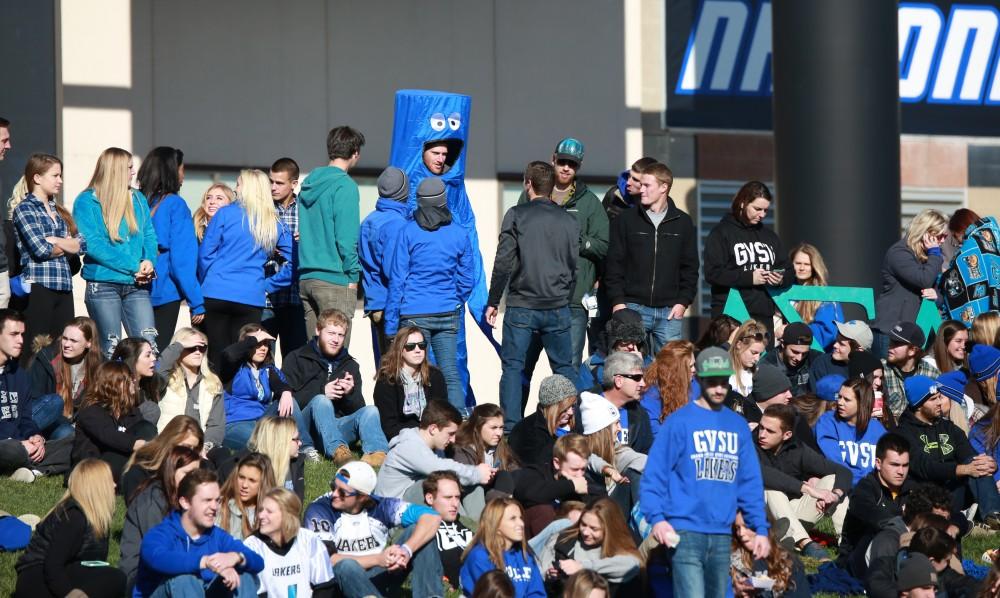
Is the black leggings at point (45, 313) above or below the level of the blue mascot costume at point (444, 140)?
below

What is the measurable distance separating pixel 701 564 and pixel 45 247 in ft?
19.0

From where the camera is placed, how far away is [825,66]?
1590 cm

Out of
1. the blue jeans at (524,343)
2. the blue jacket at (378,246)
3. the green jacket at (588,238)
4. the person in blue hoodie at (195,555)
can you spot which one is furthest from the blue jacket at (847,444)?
the person in blue hoodie at (195,555)

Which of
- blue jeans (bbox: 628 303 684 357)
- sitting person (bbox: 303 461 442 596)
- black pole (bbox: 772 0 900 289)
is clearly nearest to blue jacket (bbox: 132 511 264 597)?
sitting person (bbox: 303 461 442 596)

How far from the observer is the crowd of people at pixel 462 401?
8.79 meters

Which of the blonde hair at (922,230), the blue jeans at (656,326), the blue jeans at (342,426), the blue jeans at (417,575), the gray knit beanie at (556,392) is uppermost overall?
the blonde hair at (922,230)

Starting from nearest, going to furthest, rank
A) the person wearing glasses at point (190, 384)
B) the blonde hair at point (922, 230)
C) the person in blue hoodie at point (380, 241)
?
the person wearing glasses at point (190, 384) → the person in blue hoodie at point (380, 241) → the blonde hair at point (922, 230)

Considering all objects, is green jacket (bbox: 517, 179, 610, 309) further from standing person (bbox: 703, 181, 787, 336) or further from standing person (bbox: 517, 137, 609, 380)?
standing person (bbox: 703, 181, 787, 336)

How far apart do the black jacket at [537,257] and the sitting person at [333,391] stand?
123 cm

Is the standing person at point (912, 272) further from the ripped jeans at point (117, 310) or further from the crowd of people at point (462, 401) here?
the ripped jeans at point (117, 310)

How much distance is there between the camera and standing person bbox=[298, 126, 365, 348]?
12.9 meters

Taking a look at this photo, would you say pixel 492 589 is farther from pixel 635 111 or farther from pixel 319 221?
pixel 635 111

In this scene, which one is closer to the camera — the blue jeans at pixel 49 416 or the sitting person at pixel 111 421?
the sitting person at pixel 111 421

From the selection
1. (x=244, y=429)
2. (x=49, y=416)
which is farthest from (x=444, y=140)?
(x=49, y=416)
